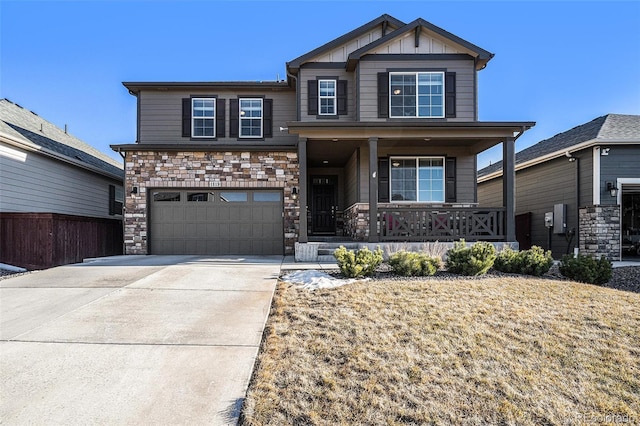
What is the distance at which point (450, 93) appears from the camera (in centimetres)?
1129

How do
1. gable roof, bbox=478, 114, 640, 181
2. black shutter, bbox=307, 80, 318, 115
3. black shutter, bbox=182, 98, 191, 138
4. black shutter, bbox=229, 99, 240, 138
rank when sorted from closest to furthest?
gable roof, bbox=478, 114, 640, 181, black shutter, bbox=307, 80, 318, 115, black shutter, bbox=182, 98, 191, 138, black shutter, bbox=229, 99, 240, 138

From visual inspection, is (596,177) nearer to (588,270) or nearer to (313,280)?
(588,270)

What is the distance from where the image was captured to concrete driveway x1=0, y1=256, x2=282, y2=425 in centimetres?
297

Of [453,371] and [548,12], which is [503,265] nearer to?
[453,371]

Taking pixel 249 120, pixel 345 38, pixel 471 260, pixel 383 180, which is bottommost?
pixel 471 260

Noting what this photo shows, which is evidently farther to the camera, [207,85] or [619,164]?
[207,85]

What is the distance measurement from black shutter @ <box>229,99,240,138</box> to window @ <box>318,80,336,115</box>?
9.15 ft

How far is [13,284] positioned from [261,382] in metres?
5.87

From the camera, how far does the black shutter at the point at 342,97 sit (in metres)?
11.6

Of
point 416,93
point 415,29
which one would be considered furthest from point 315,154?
point 415,29

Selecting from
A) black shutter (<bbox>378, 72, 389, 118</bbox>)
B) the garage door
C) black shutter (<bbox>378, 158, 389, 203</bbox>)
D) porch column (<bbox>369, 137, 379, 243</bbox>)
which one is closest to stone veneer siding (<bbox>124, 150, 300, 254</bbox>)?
the garage door

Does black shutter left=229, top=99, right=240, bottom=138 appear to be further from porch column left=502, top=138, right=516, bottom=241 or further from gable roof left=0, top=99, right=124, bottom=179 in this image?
porch column left=502, top=138, right=516, bottom=241

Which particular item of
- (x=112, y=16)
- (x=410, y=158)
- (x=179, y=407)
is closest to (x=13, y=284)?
(x=179, y=407)

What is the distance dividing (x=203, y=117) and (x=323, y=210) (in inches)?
202
